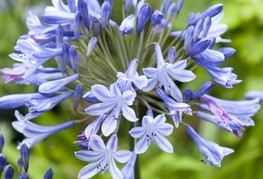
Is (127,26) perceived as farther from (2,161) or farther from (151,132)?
(2,161)

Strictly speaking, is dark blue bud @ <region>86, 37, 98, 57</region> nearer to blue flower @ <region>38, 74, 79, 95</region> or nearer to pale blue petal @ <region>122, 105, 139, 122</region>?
blue flower @ <region>38, 74, 79, 95</region>

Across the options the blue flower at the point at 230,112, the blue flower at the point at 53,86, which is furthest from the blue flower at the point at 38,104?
the blue flower at the point at 230,112

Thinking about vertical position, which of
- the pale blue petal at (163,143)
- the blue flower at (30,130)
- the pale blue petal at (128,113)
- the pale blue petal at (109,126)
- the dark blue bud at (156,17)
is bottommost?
the blue flower at (30,130)

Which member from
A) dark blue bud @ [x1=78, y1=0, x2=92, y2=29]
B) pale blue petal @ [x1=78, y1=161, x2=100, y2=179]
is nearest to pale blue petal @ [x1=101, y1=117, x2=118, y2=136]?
pale blue petal @ [x1=78, y1=161, x2=100, y2=179]

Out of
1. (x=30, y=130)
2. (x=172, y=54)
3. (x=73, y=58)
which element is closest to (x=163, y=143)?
(x=172, y=54)

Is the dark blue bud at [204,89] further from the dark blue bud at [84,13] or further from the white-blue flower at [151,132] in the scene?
the dark blue bud at [84,13]

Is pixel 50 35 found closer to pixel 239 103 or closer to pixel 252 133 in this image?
pixel 239 103
